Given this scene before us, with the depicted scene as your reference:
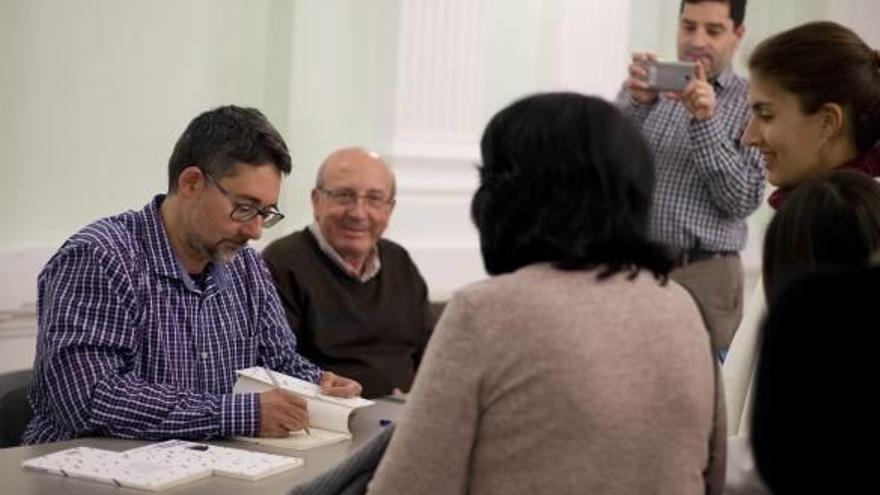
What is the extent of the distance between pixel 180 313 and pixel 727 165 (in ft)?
6.38

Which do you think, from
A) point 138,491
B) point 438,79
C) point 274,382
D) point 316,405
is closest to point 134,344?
point 274,382

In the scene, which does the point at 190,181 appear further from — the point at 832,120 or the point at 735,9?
the point at 735,9

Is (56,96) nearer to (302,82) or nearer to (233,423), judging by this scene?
(302,82)

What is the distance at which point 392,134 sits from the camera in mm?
5125

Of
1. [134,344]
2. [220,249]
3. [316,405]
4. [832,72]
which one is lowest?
[316,405]

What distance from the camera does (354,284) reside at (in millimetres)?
4262

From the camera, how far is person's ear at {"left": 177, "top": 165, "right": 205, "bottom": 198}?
3.19 metres

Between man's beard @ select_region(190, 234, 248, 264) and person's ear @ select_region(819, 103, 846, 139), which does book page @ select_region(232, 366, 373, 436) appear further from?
person's ear @ select_region(819, 103, 846, 139)

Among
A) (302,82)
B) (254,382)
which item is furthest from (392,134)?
(254,382)

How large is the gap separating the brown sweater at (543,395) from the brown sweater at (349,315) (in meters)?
2.26

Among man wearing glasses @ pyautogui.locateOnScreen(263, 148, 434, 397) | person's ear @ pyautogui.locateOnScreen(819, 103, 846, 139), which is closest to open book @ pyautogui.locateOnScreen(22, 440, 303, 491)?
person's ear @ pyautogui.locateOnScreen(819, 103, 846, 139)

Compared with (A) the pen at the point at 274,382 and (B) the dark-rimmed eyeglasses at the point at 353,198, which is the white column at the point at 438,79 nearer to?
(B) the dark-rimmed eyeglasses at the point at 353,198

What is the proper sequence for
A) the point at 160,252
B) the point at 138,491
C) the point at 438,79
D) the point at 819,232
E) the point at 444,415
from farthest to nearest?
1. the point at 438,79
2. the point at 160,252
3. the point at 138,491
4. the point at 819,232
5. the point at 444,415

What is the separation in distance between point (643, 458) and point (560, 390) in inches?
6.1
